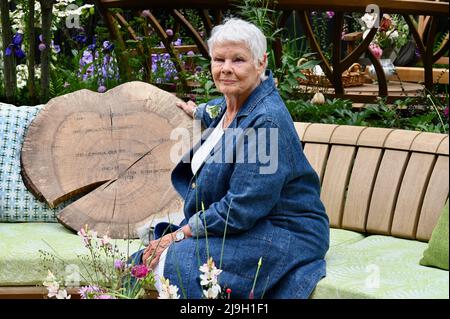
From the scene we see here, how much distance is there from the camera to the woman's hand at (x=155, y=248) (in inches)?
149

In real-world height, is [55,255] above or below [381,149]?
below

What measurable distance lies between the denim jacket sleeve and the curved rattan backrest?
78 cm

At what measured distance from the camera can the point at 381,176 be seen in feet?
14.3

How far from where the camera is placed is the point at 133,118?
469 cm

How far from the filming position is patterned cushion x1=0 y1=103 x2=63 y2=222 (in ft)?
15.0

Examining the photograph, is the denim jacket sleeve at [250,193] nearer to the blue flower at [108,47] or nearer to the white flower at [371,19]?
the white flower at [371,19]

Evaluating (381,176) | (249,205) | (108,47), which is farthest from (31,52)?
(249,205)

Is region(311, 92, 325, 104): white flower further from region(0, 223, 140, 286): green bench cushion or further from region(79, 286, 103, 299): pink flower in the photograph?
region(79, 286, 103, 299): pink flower

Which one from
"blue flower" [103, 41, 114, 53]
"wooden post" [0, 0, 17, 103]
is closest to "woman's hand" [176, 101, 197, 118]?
"blue flower" [103, 41, 114, 53]

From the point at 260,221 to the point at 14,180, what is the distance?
1423 millimetres

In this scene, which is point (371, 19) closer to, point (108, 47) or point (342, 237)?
point (108, 47)
